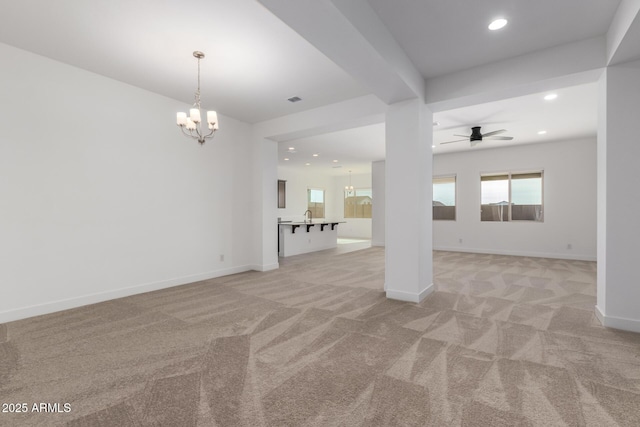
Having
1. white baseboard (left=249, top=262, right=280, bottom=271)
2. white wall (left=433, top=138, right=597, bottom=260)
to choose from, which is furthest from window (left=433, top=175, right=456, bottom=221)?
white baseboard (left=249, top=262, right=280, bottom=271)

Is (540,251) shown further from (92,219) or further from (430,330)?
(92,219)

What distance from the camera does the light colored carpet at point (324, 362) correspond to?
165 cm

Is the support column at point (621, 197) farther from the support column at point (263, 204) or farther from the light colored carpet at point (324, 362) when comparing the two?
the support column at point (263, 204)

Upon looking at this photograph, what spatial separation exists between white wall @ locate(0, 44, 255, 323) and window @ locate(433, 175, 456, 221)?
664cm

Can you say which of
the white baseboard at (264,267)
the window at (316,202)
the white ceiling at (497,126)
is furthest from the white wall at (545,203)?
the window at (316,202)

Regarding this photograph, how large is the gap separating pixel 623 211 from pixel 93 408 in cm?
454

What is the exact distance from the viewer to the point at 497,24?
2686mm

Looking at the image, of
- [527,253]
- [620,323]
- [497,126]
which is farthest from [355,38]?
[527,253]

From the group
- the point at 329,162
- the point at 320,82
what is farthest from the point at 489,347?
the point at 329,162

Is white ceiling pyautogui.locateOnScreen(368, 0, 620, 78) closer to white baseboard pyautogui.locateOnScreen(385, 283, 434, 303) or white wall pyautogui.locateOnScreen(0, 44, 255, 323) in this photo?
white baseboard pyautogui.locateOnScreen(385, 283, 434, 303)

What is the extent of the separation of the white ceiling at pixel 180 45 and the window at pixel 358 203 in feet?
29.9

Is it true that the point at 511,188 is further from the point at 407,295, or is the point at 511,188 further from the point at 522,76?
the point at 407,295

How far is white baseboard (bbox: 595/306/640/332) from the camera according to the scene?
274cm

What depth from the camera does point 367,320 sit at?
10.1 ft
